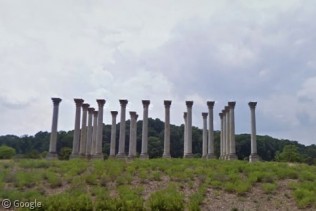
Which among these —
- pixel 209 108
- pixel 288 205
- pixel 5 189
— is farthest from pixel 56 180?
pixel 209 108

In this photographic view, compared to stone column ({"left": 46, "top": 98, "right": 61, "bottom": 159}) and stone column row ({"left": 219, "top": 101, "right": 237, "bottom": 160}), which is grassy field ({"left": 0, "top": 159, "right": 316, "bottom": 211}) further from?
stone column row ({"left": 219, "top": 101, "right": 237, "bottom": 160})

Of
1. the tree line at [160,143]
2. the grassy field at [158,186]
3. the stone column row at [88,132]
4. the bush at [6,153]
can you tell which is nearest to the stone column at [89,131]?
the stone column row at [88,132]

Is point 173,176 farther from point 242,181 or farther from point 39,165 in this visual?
point 39,165

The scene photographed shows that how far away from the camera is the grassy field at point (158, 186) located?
22.3 m

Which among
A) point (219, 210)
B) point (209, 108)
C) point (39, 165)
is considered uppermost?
point (209, 108)

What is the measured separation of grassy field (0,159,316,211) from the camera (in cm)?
2230

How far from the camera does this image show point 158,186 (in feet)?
90.5

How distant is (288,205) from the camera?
80.4ft

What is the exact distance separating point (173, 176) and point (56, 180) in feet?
27.9

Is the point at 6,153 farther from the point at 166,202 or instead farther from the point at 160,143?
the point at 160,143

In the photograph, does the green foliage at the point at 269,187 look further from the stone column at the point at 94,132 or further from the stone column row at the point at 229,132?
the stone column at the point at 94,132

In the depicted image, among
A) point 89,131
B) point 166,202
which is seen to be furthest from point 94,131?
point 166,202

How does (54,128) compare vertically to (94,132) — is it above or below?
below

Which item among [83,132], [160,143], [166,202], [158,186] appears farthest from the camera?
[160,143]
